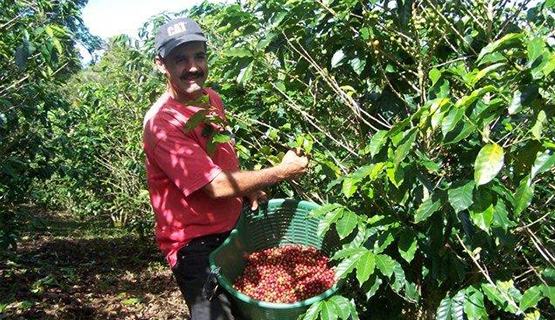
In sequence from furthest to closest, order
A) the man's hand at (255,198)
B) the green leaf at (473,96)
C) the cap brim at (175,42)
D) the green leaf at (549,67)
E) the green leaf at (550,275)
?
1. the man's hand at (255,198)
2. the cap brim at (175,42)
3. the green leaf at (550,275)
4. the green leaf at (473,96)
5. the green leaf at (549,67)

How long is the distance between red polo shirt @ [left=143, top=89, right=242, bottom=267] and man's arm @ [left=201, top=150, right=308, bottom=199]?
5 cm

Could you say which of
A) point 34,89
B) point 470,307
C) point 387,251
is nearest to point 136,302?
point 34,89

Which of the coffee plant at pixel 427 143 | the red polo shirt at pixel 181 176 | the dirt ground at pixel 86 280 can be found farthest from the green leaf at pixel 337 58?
the dirt ground at pixel 86 280

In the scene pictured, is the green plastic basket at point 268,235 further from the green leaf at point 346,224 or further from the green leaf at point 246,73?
the green leaf at point 246,73

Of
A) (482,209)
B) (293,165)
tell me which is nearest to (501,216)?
(482,209)

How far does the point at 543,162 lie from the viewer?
1.25m

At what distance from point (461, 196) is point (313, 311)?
0.70m

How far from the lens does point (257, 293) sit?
2090 millimetres

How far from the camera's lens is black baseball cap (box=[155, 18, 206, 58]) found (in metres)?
2.27

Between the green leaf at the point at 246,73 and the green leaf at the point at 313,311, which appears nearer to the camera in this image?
the green leaf at the point at 313,311

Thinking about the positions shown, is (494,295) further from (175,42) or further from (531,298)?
(175,42)

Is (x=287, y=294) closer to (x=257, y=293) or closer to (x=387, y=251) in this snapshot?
(x=257, y=293)

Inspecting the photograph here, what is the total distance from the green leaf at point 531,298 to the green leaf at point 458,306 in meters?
0.24

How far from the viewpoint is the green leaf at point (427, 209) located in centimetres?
159
